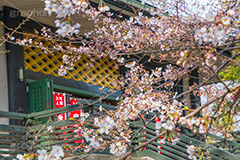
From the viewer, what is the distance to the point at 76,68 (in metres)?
7.91

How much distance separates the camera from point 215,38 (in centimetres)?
207

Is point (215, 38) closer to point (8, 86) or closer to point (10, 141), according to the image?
point (10, 141)

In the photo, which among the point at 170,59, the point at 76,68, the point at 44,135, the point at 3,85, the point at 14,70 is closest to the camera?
the point at 44,135

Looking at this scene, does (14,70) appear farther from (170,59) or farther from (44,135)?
(170,59)

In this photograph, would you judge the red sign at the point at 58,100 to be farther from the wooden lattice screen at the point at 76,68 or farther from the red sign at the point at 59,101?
the wooden lattice screen at the point at 76,68

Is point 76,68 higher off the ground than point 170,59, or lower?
higher

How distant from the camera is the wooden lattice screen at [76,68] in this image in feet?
22.9

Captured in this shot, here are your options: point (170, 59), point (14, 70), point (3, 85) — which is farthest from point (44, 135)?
point (170, 59)

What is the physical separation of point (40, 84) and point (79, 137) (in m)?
1.68

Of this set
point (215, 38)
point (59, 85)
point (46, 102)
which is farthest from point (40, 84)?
point (215, 38)

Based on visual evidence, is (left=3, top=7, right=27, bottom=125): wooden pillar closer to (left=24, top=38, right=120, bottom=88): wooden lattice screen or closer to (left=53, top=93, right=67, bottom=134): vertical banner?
(left=24, top=38, right=120, bottom=88): wooden lattice screen

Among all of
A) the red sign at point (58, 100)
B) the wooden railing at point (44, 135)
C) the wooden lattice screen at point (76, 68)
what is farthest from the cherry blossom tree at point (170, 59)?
the red sign at point (58, 100)

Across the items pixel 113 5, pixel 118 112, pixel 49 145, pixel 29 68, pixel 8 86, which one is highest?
pixel 113 5

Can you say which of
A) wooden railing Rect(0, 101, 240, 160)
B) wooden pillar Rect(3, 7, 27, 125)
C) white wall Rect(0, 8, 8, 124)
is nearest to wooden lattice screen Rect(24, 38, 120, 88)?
wooden pillar Rect(3, 7, 27, 125)
